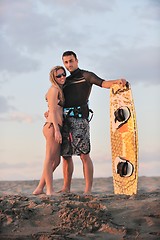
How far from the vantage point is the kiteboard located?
5914mm

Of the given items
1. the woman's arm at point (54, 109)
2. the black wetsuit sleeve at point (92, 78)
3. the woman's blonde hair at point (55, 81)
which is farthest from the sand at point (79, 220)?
the black wetsuit sleeve at point (92, 78)

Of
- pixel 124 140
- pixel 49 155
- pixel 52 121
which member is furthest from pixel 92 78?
pixel 49 155

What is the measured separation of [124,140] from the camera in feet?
19.7

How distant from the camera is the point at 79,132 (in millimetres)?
5824

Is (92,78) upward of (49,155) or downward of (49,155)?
upward

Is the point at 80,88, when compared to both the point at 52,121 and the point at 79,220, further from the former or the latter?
the point at 79,220

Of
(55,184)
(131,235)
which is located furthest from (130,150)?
(55,184)

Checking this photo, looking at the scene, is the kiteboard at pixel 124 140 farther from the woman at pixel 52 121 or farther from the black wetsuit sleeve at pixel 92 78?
the woman at pixel 52 121

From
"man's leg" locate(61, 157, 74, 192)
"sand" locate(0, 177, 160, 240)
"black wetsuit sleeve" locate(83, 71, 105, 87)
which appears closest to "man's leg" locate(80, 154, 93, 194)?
"man's leg" locate(61, 157, 74, 192)

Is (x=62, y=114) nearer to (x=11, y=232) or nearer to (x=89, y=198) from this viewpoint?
(x=89, y=198)

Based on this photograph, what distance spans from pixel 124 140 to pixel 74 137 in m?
0.62

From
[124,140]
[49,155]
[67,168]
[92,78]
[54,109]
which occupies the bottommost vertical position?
[67,168]

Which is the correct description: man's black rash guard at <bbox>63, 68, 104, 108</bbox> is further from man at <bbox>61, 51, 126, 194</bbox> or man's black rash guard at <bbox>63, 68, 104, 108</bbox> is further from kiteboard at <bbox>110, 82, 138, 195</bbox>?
kiteboard at <bbox>110, 82, 138, 195</bbox>

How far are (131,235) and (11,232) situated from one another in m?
0.87
